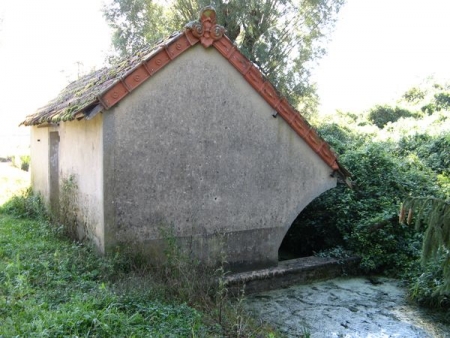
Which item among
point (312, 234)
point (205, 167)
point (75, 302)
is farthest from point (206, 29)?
point (312, 234)

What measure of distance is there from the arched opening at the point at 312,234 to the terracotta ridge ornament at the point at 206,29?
4978mm

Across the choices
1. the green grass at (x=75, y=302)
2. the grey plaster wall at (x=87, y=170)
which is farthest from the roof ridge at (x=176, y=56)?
the green grass at (x=75, y=302)

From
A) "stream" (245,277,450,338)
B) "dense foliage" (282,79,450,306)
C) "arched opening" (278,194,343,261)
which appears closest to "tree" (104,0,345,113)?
"dense foliage" (282,79,450,306)

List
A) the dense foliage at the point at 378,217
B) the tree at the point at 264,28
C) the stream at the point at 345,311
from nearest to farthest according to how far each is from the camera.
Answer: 1. the stream at the point at 345,311
2. the dense foliage at the point at 378,217
3. the tree at the point at 264,28

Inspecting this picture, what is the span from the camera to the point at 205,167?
7.54 metres

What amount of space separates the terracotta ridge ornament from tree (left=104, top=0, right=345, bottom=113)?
1073 centimetres

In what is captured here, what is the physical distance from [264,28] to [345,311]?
554 inches

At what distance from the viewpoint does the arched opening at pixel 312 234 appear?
9836mm

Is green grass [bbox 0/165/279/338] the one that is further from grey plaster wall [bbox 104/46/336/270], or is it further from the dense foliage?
the dense foliage

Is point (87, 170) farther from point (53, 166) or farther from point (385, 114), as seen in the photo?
point (385, 114)

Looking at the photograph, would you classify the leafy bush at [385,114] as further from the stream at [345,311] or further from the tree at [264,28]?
the stream at [345,311]

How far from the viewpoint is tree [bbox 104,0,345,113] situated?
18.0m

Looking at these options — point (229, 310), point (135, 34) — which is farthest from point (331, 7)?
point (229, 310)

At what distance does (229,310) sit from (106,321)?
81.0 inches
